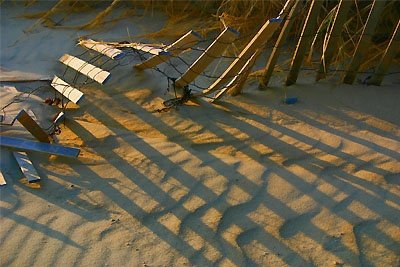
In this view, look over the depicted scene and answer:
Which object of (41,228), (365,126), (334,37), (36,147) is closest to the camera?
(41,228)

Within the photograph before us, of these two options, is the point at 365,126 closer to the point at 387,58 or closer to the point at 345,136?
the point at 345,136

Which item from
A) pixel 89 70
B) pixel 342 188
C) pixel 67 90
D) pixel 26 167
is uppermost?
pixel 89 70

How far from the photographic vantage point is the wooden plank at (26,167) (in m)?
3.45

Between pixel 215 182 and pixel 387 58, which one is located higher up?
pixel 387 58

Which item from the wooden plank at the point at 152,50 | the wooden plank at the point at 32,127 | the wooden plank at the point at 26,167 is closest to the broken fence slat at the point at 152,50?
the wooden plank at the point at 152,50

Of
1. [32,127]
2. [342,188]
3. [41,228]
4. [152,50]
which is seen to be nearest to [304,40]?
[152,50]

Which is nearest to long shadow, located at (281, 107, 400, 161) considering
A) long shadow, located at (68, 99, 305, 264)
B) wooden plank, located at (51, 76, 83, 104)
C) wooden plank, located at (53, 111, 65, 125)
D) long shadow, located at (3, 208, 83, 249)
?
long shadow, located at (68, 99, 305, 264)

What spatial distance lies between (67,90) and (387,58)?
2485 millimetres

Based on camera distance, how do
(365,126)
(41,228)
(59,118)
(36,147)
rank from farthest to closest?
(59,118)
(365,126)
(36,147)
(41,228)

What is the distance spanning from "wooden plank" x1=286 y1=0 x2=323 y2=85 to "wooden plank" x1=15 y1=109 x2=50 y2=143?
1.95 meters

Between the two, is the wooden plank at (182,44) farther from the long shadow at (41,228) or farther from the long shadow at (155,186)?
the long shadow at (41,228)

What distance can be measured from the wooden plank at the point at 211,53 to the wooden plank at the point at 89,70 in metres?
0.65

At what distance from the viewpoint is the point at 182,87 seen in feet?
14.7

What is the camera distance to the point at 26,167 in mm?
3564
